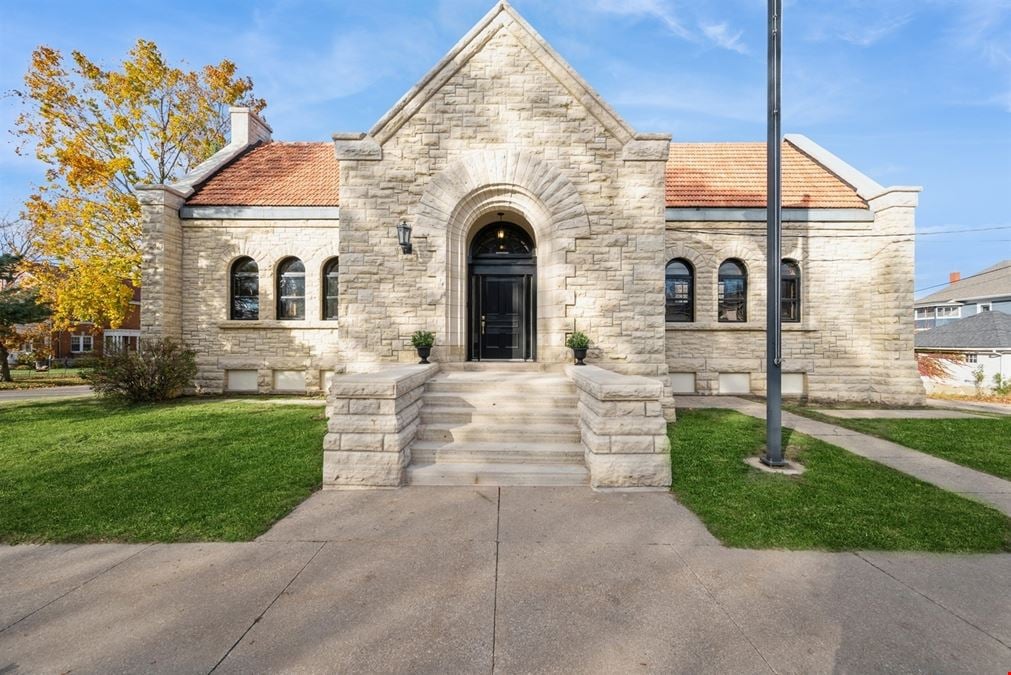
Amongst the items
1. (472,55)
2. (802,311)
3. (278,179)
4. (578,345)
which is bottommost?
(578,345)

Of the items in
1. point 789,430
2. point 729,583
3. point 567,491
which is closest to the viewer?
point 729,583

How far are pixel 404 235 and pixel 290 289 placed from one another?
638 centimetres

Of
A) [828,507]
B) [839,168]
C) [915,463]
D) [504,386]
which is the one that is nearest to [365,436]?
[504,386]

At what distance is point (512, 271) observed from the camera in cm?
1028

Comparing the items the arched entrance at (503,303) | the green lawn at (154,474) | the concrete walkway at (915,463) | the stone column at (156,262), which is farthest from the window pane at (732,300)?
the stone column at (156,262)

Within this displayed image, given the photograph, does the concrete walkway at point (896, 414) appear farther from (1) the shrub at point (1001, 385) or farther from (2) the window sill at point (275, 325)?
(2) the window sill at point (275, 325)

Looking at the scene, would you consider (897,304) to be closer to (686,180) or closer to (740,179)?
(740,179)

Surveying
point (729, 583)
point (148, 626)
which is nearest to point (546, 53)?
point (729, 583)

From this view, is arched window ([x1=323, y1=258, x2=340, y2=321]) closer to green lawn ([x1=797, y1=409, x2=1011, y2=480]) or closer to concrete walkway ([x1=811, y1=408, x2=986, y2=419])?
green lawn ([x1=797, y1=409, x2=1011, y2=480])

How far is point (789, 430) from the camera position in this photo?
782 cm

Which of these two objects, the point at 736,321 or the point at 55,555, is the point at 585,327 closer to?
the point at 736,321

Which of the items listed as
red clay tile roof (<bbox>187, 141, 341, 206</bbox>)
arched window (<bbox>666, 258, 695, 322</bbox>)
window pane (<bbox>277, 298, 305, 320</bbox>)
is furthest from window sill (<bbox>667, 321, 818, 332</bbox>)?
window pane (<bbox>277, 298, 305, 320</bbox>)

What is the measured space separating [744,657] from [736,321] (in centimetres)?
1213

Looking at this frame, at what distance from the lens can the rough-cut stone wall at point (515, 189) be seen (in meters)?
9.05
